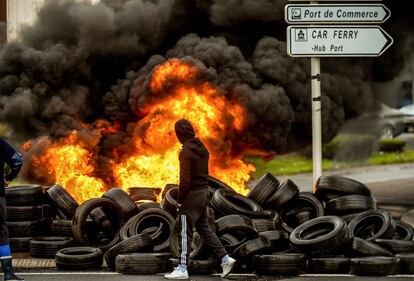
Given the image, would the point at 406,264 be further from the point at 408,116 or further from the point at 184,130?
the point at 408,116

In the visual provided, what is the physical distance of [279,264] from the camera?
31.7ft

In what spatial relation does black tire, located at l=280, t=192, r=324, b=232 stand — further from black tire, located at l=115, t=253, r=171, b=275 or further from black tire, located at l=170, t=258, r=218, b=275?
black tire, located at l=115, t=253, r=171, b=275

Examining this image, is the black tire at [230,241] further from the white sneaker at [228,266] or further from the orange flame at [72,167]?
the orange flame at [72,167]

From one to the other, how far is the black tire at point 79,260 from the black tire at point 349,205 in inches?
149

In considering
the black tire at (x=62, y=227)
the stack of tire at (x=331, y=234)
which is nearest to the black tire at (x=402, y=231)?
the stack of tire at (x=331, y=234)

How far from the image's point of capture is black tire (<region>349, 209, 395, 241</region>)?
1105cm

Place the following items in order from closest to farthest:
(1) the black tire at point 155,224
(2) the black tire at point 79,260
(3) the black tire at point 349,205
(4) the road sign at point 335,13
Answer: (2) the black tire at point 79,260
(1) the black tire at point 155,224
(3) the black tire at point 349,205
(4) the road sign at point 335,13

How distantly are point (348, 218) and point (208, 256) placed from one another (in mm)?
2745

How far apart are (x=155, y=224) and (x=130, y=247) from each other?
1.38 metres

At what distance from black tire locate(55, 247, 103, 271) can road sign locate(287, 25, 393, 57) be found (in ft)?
14.6

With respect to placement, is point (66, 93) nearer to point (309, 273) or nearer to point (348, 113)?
point (348, 113)

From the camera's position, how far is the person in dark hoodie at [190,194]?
9.30 metres

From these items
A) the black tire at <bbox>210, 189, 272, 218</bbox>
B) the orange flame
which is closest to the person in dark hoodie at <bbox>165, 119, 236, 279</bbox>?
the black tire at <bbox>210, 189, 272, 218</bbox>

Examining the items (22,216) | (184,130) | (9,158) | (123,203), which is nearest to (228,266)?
(184,130)
